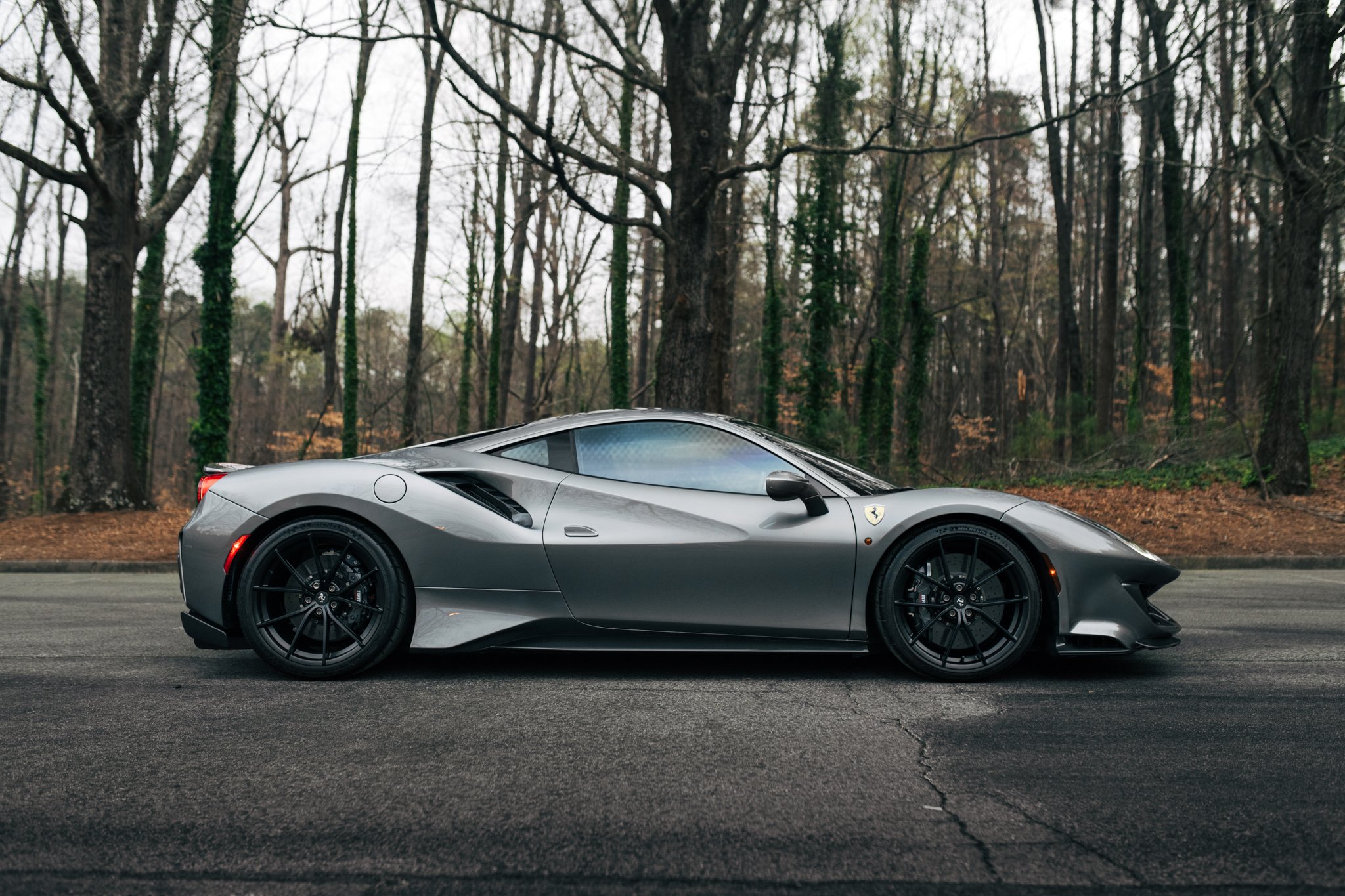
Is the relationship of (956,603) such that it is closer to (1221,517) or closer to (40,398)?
(1221,517)

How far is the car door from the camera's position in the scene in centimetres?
425

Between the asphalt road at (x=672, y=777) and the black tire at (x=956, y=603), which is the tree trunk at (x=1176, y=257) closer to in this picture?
the black tire at (x=956, y=603)

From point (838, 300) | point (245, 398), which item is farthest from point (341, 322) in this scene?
point (838, 300)

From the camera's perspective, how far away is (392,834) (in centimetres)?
247

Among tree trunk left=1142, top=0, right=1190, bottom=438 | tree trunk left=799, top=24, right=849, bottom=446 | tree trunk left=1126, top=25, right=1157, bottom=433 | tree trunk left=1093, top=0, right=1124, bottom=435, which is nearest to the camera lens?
tree trunk left=1142, top=0, right=1190, bottom=438

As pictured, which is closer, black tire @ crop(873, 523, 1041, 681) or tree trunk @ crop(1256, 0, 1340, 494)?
black tire @ crop(873, 523, 1041, 681)

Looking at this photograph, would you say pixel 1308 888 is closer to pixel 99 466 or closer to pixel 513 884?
pixel 513 884

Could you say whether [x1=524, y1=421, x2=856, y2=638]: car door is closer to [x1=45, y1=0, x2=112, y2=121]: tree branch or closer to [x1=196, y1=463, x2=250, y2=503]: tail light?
[x1=196, y1=463, x2=250, y2=503]: tail light

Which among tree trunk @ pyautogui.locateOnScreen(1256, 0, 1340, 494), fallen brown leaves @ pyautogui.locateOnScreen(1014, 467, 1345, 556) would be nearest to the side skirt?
fallen brown leaves @ pyautogui.locateOnScreen(1014, 467, 1345, 556)

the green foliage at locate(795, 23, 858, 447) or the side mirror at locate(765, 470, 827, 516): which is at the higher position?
the green foliage at locate(795, 23, 858, 447)

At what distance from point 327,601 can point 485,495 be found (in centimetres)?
83

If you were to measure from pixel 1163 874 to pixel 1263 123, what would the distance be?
51.0 ft

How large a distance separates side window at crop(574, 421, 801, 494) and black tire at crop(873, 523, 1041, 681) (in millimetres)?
670

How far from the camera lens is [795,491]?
4.21 metres
